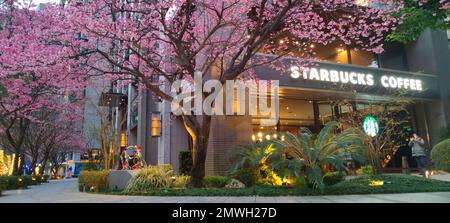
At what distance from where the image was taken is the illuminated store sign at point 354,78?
15.3 m

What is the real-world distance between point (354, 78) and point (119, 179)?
12403mm

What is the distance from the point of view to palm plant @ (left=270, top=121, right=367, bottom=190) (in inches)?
323

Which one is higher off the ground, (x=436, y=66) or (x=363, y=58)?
(x=363, y=58)

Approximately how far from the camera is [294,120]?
17453mm

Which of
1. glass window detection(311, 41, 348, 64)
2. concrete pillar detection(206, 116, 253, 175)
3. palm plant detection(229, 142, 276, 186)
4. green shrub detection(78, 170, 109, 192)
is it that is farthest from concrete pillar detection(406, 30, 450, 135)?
green shrub detection(78, 170, 109, 192)

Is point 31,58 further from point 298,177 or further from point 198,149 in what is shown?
point 298,177

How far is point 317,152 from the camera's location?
855 centimetres

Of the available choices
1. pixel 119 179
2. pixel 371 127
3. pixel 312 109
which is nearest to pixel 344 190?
pixel 371 127

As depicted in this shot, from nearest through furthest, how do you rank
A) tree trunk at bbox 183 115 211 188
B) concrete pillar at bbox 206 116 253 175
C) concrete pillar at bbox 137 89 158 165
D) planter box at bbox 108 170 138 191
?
tree trunk at bbox 183 115 211 188, planter box at bbox 108 170 138 191, concrete pillar at bbox 206 116 253 175, concrete pillar at bbox 137 89 158 165

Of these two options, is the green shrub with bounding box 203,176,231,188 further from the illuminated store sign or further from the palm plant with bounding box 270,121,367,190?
the illuminated store sign

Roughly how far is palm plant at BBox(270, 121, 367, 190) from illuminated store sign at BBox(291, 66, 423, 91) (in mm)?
5655

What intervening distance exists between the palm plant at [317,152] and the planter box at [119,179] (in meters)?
5.42

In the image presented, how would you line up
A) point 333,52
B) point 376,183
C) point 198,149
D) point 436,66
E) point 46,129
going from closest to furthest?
1. point 376,183
2. point 198,149
3. point 436,66
4. point 333,52
5. point 46,129

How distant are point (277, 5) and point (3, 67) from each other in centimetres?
1012
